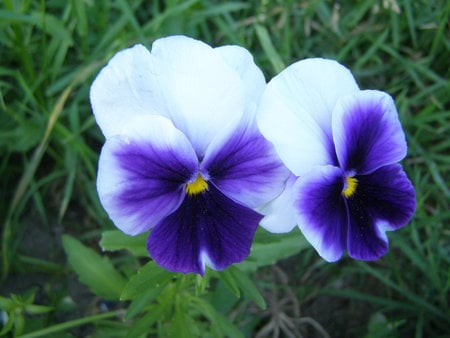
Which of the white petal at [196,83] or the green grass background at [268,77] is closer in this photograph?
the white petal at [196,83]

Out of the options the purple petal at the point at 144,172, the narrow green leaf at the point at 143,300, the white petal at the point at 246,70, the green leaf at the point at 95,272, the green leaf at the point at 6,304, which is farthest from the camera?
the green leaf at the point at 95,272

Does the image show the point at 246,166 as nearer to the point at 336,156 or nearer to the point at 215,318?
the point at 336,156

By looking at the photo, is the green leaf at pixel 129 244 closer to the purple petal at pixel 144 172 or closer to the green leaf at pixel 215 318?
the green leaf at pixel 215 318

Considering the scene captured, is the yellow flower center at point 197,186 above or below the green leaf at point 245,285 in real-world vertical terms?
above

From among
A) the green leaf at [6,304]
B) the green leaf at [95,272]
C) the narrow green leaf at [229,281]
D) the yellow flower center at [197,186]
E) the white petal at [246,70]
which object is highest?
the white petal at [246,70]

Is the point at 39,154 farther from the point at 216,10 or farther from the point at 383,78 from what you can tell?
the point at 383,78

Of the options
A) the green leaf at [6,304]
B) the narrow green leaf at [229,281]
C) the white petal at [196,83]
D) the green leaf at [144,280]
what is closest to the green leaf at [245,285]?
the narrow green leaf at [229,281]
